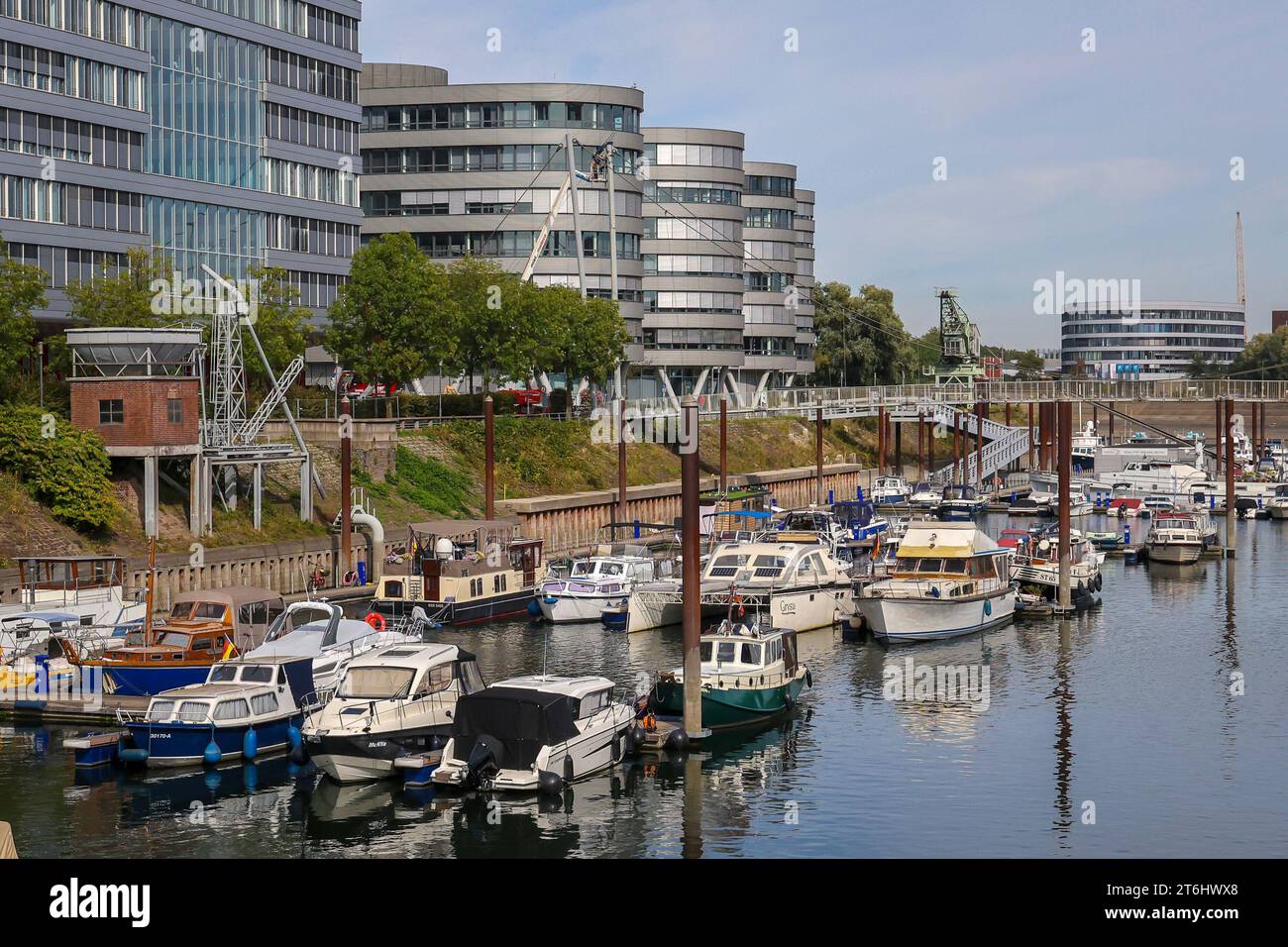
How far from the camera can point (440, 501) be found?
3349 inches

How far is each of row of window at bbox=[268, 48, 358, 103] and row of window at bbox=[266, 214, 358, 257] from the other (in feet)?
29.6

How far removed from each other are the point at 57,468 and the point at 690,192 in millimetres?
95230

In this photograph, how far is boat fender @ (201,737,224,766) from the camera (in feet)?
126

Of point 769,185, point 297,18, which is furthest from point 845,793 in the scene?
point 769,185

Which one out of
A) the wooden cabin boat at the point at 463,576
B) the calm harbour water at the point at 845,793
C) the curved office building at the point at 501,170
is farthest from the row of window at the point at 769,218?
the calm harbour water at the point at 845,793

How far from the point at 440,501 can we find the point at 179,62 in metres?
34.4

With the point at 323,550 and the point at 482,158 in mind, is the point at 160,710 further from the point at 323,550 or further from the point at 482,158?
the point at 482,158

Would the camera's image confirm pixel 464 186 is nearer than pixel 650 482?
No

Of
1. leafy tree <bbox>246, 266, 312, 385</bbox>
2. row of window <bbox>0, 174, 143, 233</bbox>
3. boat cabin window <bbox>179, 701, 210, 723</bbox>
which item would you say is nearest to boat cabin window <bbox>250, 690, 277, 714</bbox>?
boat cabin window <bbox>179, 701, 210, 723</bbox>

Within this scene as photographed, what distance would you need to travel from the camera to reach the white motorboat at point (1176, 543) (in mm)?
86250

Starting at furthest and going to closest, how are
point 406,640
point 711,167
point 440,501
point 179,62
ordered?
point 711,167, point 179,62, point 440,501, point 406,640

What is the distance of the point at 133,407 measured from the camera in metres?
65.0
